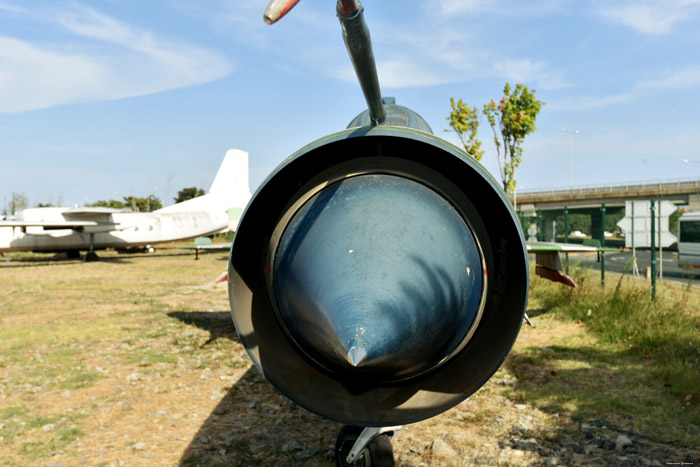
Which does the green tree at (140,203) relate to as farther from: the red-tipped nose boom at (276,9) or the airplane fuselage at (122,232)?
the red-tipped nose boom at (276,9)

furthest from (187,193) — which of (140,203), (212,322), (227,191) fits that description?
(212,322)

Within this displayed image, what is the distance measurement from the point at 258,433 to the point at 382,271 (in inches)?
110

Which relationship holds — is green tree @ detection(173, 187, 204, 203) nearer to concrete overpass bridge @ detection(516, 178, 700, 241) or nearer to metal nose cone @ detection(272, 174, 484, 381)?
concrete overpass bridge @ detection(516, 178, 700, 241)

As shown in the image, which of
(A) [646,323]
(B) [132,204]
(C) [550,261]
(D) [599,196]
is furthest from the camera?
(B) [132,204]

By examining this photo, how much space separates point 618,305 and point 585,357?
208 centimetres

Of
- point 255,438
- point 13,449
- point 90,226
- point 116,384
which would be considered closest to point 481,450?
point 255,438

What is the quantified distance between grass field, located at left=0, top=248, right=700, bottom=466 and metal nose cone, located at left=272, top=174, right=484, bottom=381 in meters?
1.90

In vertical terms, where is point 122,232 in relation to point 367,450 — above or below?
above

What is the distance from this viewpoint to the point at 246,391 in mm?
4938

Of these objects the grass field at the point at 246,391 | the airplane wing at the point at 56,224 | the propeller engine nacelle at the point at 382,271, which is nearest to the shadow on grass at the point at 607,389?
the grass field at the point at 246,391

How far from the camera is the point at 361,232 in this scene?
180 cm

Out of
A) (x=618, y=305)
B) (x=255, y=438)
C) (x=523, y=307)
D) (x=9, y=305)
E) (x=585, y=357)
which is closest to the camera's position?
(x=523, y=307)

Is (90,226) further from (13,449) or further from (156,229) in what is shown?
(13,449)

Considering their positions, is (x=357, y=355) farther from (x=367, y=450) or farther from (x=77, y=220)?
(x=77, y=220)
